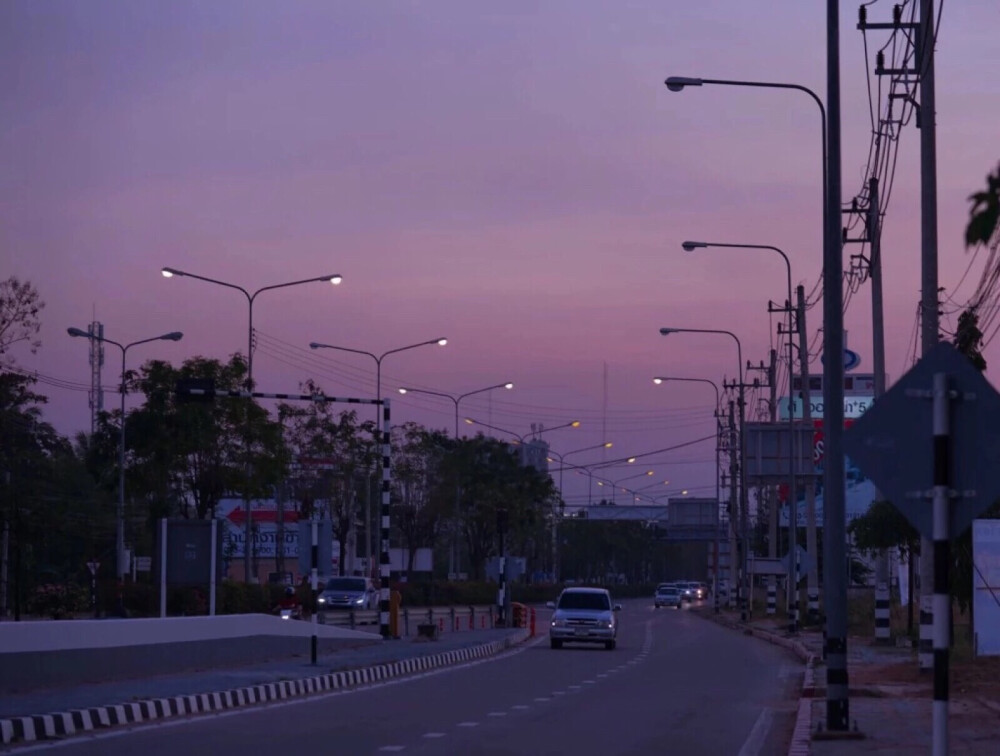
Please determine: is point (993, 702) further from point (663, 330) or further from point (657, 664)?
point (663, 330)

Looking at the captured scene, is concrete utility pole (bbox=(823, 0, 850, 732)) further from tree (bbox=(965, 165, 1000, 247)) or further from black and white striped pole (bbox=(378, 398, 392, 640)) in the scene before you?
black and white striped pole (bbox=(378, 398, 392, 640))

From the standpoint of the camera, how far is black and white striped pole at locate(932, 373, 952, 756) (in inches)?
341

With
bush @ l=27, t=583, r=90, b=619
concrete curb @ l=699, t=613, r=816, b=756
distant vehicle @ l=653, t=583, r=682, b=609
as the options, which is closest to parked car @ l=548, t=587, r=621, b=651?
concrete curb @ l=699, t=613, r=816, b=756

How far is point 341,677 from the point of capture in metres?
26.0

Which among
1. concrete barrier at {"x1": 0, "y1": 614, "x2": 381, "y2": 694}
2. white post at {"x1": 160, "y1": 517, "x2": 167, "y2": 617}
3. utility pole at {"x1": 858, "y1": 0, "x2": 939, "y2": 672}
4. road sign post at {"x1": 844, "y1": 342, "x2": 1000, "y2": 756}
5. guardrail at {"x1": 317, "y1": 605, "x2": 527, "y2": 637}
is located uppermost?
utility pole at {"x1": 858, "y1": 0, "x2": 939, "y2": 672}

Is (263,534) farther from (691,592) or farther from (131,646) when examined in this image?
(131,646)

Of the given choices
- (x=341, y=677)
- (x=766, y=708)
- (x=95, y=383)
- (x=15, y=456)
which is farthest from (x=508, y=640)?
(x=95, y=383)

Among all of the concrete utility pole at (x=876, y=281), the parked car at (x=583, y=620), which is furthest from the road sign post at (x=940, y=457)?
the parked car at (x=583, y=620)

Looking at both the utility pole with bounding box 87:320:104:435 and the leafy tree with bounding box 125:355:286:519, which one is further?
the utility pole with bounding box 87:320:104:435

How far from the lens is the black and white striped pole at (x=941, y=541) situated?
341 inches

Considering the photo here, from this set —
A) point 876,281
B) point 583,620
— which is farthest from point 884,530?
point 583,620

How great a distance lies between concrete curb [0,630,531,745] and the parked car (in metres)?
9.98

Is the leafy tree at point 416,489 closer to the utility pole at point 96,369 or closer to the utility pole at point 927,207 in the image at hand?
the utility pole at point 96,369

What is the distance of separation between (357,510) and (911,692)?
211 ft
